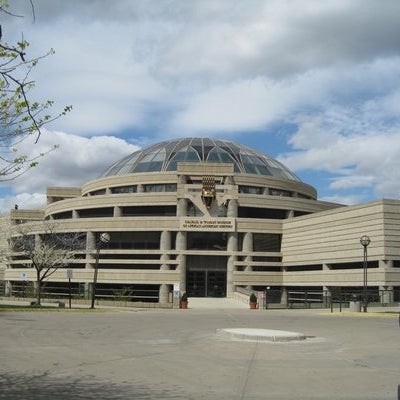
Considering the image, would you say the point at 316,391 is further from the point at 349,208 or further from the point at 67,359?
the point at 349,208

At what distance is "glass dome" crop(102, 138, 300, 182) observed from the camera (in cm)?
7412

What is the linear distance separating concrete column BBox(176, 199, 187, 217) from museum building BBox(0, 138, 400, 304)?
0.37 feet

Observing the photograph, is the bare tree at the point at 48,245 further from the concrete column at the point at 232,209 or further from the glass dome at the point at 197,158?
the concrete column at the point at 232,209

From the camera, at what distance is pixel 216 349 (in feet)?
48.6

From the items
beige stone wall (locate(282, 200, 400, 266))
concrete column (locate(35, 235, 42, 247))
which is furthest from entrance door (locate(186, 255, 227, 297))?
concrete column (locate(35, 235, 42, 247))

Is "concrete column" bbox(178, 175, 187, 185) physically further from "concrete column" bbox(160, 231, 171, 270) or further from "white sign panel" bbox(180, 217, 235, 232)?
"concrete column" bbox(160, 231, 171, 270)

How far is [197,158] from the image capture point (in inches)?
2916

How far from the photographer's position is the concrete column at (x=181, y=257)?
61.9 m

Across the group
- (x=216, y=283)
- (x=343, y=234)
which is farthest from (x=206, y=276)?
(x=343, y=234)

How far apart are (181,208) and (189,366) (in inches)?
2071

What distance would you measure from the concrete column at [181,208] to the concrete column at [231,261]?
18.4 ft

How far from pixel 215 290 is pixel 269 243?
836cm

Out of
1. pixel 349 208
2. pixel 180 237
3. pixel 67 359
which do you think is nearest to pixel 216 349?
pixel 67 359

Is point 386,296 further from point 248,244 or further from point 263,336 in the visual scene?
point 263,336
